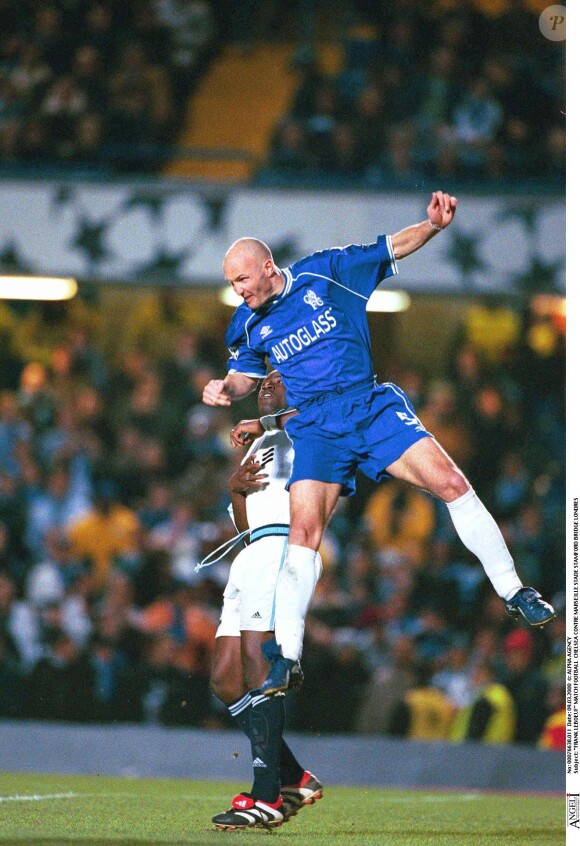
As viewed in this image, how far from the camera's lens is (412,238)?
651 cm

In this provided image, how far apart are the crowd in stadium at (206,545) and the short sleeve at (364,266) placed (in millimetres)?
5573

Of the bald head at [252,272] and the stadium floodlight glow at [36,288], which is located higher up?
the stadium floodlight glow at [36,288]

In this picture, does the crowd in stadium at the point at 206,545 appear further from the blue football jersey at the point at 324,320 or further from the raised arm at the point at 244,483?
the blue football jersey at the point at 324,320

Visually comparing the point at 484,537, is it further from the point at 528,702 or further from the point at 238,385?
the point at 528,702

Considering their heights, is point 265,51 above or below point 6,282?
above

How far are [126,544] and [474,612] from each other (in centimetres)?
321

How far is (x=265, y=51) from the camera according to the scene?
17312mm

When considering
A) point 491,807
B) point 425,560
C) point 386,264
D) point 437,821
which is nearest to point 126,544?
point 425,560

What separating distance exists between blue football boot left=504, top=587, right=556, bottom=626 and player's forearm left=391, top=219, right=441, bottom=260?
1.60 meters

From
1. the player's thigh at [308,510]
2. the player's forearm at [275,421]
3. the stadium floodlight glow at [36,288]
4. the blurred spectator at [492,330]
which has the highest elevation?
the stadium floodlight glow at [36,288]

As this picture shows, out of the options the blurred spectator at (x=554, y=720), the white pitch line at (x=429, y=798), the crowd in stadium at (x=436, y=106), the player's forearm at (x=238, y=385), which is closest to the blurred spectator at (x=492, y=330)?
the crowd in stadium at (x=436, y=106)

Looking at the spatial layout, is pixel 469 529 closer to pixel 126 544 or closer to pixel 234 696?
pixel 234 696

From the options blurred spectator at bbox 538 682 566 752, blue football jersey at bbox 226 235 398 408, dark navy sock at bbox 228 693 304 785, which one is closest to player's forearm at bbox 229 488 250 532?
blue football jersey at bbox 226 235 398 408

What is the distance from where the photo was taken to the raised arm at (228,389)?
262 inches
